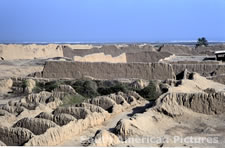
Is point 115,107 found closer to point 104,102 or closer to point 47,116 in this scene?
point 104,102

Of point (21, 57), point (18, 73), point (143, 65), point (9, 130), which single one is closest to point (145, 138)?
point (9, 130)

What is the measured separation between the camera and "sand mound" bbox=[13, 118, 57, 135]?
10.3 m

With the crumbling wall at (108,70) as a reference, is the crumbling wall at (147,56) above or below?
below

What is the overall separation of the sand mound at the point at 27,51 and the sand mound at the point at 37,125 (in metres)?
27.3

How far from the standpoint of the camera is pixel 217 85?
17.6 meters

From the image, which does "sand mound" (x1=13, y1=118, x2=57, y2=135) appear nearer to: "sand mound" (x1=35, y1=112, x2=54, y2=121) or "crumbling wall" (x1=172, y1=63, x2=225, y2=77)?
"sand mound" (x1=35, y1=112, x2=54, y2=121)

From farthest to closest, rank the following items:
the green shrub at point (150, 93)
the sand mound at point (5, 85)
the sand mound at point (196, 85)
Result: the sand mound at point (5, 85), the green shrub at point (150, 93), the sand mound at point (196, 85)

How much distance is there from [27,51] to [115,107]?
2860 cm

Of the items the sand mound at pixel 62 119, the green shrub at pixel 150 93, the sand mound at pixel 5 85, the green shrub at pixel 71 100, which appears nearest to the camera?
the sand mound at pixel 62 119

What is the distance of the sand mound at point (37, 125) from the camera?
1029 cm

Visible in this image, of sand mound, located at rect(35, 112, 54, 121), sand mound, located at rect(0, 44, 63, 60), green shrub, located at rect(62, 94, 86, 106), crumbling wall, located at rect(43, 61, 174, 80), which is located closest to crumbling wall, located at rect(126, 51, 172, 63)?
sand mound, located at rect(0, 44, 63, 60)

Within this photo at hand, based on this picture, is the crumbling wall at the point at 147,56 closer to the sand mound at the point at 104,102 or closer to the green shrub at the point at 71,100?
the green shrub at the point at 71,100

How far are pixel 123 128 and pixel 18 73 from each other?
17.7m

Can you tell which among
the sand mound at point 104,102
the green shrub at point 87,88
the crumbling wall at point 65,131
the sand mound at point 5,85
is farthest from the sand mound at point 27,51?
the crumbling wall at point 65,131
